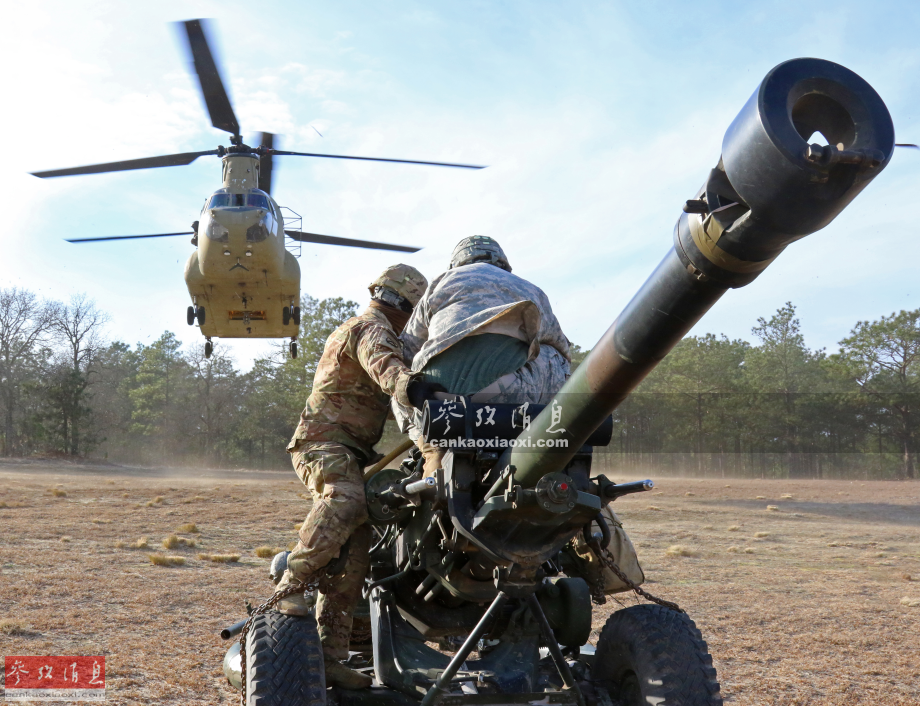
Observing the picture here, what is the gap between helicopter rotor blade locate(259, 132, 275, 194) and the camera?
765 inches

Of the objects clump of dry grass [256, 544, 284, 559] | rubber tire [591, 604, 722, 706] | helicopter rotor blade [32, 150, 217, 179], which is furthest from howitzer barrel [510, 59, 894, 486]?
helicopter rotor blade [32, 150, 217, 179]

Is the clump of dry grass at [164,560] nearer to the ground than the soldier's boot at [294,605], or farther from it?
nearer to the ground

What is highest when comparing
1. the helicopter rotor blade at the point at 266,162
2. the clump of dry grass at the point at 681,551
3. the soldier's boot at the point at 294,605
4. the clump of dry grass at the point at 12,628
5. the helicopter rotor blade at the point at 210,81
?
the helicopter rotor blade at the point at 210,81

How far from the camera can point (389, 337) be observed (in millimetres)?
3816

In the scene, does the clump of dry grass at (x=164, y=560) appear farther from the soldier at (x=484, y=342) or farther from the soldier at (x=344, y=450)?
the soldier at (x=484, y=342)

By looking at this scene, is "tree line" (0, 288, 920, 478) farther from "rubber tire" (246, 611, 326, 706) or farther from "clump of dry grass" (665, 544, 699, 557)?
"rubber tire" (246, 611, 326, 706)

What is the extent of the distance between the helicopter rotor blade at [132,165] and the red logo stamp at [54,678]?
12.2 m

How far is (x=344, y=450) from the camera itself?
3.97m

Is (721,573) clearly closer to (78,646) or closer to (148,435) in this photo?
(78,646)

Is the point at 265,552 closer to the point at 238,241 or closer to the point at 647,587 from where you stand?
the point at 647,587

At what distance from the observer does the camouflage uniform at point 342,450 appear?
3.66 meters

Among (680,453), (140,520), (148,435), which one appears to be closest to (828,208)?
(140,520)

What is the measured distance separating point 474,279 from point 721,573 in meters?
9.14

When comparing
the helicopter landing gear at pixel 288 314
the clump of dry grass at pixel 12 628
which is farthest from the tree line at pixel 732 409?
the clump of dry grass at pixel 12 628
